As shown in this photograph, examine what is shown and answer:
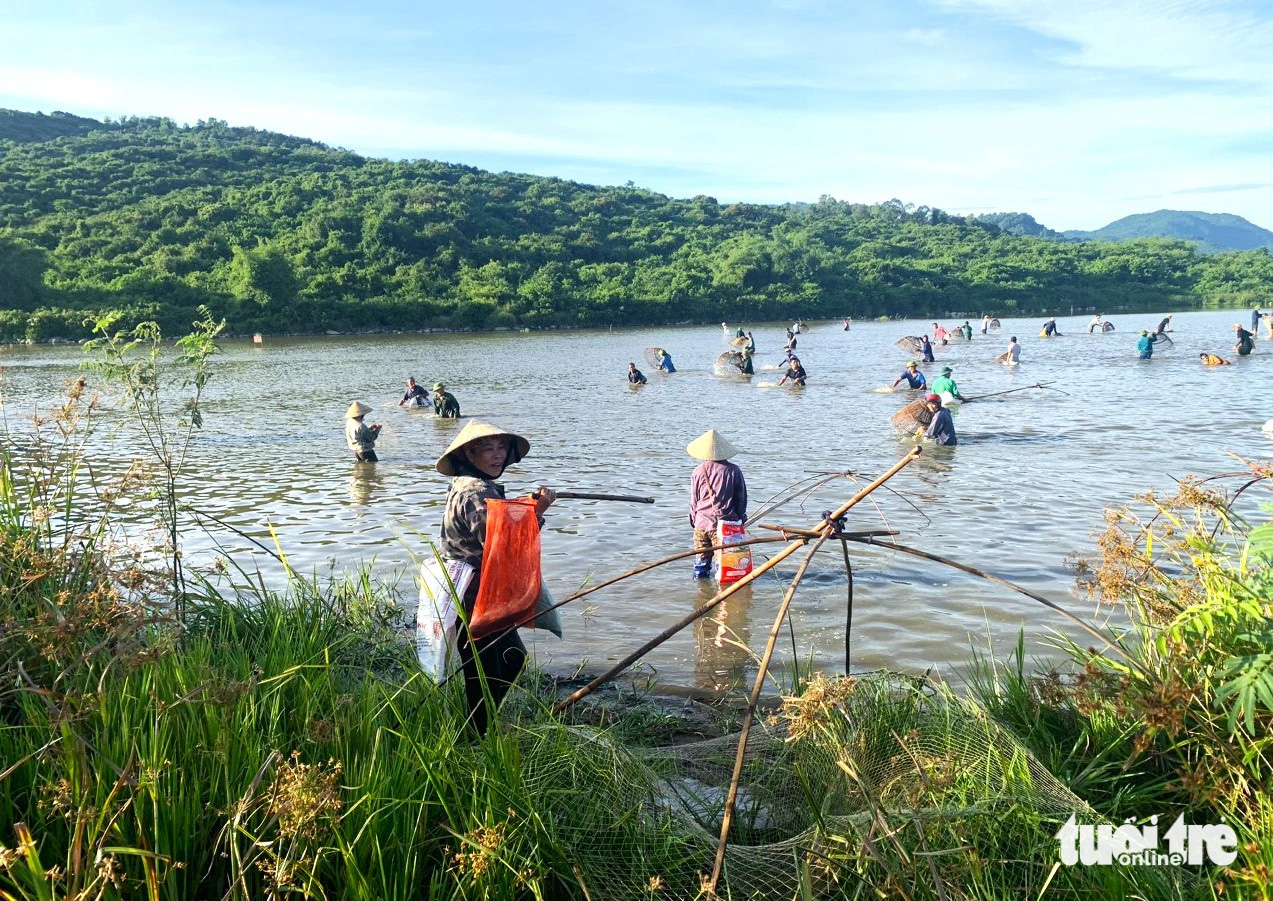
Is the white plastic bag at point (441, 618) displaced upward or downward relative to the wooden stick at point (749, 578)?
downward

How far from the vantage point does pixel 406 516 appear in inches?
447

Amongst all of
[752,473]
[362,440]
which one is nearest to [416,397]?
[362,440]

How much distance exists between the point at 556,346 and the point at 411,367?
46.9 feet

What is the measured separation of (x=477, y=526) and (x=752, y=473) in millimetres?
9723

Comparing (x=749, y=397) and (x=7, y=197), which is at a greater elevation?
(x=7, y=197)

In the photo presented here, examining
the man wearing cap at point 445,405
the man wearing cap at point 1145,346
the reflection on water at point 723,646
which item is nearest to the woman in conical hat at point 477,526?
the reflection on water at point 723,646

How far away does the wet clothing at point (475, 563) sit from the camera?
471 centimetres

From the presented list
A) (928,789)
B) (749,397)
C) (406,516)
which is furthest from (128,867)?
(749,397)

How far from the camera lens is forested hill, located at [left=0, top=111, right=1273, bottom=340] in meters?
64.6

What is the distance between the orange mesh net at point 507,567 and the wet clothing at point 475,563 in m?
0.18

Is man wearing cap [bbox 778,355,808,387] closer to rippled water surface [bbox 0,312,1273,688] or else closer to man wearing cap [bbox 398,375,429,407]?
rippled water surface [bbox 0,312,1273,688]

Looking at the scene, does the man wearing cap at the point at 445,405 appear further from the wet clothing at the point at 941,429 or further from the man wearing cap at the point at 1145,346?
the man wearing cap at the point at 1145,346

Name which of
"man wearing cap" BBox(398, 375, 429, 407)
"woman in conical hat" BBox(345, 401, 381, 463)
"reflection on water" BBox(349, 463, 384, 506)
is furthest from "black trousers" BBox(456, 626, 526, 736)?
"man wearing cap" BBox(398, 375, 429, 407)

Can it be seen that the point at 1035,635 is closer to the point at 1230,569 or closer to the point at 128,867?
the point at 1230,569
